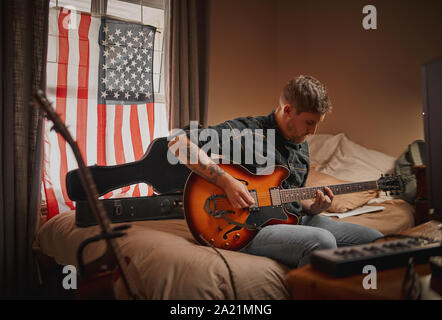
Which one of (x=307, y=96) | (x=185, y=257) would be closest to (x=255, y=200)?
(x=185, y=257)

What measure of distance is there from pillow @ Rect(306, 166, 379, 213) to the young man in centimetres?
62

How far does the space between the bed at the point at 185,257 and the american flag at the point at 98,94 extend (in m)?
0.49

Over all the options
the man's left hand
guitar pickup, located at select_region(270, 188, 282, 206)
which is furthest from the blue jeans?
the man's left hand

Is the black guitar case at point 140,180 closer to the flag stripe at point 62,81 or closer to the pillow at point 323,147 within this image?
the flag stripe at point 62,81

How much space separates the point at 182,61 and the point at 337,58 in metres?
1.46

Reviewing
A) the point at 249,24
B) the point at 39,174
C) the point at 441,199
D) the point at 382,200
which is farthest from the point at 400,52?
the point at 39,174

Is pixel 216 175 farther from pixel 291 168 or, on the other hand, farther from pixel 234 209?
pixel 291 168

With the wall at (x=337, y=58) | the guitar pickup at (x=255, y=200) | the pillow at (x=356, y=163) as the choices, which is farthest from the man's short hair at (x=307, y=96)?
the wall at (x=337, y=58)

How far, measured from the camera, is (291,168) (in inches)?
60.2

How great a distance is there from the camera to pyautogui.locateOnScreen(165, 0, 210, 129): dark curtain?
2.71 meters

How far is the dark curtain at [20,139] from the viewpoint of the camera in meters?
A: 1.98

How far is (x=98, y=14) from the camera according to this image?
2.39 m

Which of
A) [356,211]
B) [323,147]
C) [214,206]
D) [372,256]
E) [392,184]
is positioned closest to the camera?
[372,256]

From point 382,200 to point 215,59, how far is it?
188 centimetres
